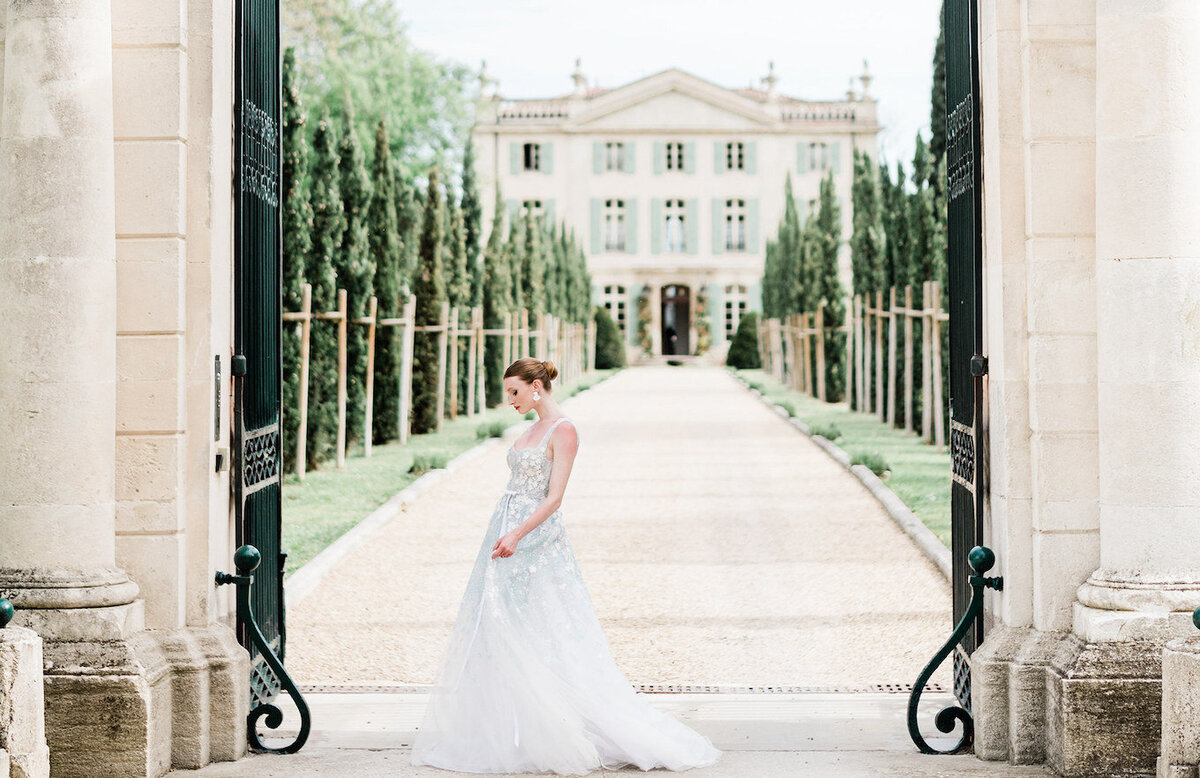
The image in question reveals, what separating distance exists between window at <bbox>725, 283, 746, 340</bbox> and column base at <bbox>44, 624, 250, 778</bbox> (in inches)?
1851

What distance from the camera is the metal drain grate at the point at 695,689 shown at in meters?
5.89

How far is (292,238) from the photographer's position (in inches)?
522

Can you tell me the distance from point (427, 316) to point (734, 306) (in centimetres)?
3317

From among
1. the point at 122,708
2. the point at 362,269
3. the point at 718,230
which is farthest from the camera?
the point at 718,230

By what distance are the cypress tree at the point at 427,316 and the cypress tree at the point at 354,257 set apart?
3.37m

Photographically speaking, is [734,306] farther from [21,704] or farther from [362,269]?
[21,704]

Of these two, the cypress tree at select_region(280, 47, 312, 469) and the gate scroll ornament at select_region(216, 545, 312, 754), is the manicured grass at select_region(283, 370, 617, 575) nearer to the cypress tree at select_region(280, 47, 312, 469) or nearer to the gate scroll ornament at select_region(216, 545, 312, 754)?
the cypress tree at select_region(280, 47, 312, 469)

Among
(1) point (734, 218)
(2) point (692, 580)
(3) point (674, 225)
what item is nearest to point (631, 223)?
(3) point (674, 225)

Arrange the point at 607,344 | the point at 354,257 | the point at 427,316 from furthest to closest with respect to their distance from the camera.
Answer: the point at 607,344 < the point at 427,316 < the point at 354,257

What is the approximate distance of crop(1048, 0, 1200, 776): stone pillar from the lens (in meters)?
4.45

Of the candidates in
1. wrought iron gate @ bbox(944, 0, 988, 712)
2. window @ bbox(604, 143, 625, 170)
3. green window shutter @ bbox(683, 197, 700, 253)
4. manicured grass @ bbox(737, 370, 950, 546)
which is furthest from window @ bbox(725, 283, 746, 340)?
wrought iron gate @ bbox(944, 0, 988, 712)

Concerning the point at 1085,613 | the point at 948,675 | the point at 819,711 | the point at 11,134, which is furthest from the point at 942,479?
the point at 11,134

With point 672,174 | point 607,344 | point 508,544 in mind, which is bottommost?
point 508,544

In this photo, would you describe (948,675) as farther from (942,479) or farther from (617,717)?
(942,479)
